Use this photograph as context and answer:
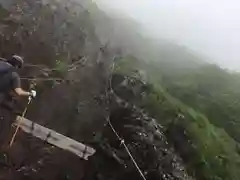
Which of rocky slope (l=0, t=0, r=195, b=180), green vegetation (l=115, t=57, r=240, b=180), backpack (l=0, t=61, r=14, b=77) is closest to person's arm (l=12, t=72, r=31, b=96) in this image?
backpack (l=0, t=61, r=14, b=77)

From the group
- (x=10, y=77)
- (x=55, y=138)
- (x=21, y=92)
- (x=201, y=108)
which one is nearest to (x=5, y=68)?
(x=10, y=77)

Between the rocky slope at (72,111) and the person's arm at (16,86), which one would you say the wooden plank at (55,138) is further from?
the person's arm at (16,86)

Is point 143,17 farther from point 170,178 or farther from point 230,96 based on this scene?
point 170,178

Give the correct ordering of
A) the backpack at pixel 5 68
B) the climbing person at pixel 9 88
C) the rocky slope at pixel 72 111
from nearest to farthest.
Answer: the backpack at pixel 5 68 < the climbing person at pixel 9 88 < the rocky slope at pixel 72 111

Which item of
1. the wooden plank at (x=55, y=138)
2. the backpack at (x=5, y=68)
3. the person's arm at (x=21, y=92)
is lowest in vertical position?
the wooden plank at (x=55, y=138)

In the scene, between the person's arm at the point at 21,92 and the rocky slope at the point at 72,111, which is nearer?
the person's arm at the point at 21,92

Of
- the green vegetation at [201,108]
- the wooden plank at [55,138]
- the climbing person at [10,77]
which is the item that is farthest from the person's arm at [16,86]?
the green vegetation at [201,108]

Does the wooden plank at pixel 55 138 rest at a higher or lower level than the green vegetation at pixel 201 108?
lower

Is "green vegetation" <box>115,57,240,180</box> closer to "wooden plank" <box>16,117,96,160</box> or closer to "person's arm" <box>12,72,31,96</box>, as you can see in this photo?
"wooden plank" <box>16,117,96,160</box>
